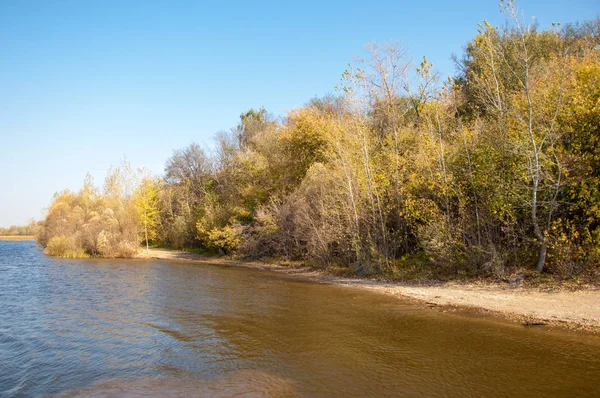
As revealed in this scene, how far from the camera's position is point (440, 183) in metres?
20.9

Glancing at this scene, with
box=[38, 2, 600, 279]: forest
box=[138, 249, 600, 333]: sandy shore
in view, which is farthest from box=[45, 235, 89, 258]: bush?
box=[138, 249, 600, 333]: sandy shore

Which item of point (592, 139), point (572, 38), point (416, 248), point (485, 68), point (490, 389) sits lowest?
point (490, 389)

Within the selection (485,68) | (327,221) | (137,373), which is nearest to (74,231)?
(327,221)

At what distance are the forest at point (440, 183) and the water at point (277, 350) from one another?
5528 mm

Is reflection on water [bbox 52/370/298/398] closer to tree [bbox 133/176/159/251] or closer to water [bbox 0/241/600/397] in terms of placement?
water [bbox 0/241/600/397]

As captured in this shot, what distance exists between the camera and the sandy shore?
12.8 meters

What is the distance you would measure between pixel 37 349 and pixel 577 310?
17131 mm

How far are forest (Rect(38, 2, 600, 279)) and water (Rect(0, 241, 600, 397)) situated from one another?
5.53 meters

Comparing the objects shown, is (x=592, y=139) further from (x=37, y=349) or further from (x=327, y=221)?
(x=37, y=349)

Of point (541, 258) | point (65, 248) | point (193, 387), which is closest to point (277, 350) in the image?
point (193, 387)

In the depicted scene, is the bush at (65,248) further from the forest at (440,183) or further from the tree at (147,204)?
the tree at (147,204)

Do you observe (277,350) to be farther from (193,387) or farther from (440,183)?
(440,183)

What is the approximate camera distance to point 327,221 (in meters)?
26.3

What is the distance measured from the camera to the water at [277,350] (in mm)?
8984
